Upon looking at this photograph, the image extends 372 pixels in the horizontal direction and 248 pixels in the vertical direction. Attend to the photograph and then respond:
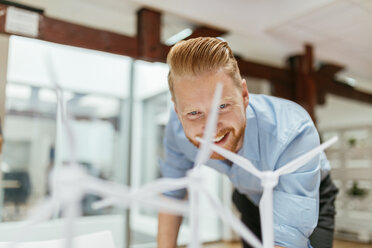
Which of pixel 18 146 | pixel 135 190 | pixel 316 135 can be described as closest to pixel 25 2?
pixel 18 146

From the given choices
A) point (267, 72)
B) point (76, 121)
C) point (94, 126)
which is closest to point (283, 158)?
point (267, 72)

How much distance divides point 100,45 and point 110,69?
0.99 meters

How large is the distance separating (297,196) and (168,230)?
1.17 ft

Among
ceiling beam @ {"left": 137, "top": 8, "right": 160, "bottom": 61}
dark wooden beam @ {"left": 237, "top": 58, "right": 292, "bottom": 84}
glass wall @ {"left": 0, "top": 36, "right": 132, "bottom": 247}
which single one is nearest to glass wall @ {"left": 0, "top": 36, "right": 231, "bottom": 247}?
glass wall @ {"left": 0, "top": 36, "right": 132, "bottom": 247}

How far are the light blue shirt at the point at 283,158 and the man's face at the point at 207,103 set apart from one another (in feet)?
0.45

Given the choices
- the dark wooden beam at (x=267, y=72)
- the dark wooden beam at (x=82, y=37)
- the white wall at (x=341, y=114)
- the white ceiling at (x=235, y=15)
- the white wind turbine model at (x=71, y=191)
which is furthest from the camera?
the white wall at (x=341, y=114)

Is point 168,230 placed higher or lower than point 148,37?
lower

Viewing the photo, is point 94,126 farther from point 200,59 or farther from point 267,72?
point 200,59

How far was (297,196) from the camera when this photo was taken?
549mm

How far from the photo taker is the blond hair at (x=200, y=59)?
48 cm

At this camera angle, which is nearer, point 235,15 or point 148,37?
point 148,37

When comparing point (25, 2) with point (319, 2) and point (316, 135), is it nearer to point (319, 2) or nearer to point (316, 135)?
point (319, 2)

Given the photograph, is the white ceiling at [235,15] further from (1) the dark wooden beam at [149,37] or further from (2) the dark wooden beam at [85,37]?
(2) the dark wooden beam at [85,37]

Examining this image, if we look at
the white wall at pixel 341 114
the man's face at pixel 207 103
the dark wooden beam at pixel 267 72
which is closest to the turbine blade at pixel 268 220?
the man's face at pixel 207 103
